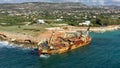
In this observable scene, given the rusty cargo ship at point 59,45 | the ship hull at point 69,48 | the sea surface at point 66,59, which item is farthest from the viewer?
the rusty cargo ship at point 59,45

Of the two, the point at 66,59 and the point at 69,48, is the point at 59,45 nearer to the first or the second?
the point at 69,48

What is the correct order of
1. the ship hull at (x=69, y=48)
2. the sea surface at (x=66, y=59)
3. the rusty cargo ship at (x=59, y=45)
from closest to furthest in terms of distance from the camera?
the sea surface at (x=66, y=59) < the ship hull at (x=69, y=48) < the rusty cargo ship at (x=59, y=45)

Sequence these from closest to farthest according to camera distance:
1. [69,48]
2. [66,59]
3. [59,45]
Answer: [66,59], [59,45], [69,48]

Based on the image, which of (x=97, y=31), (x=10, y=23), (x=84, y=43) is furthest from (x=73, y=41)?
(x=10, y=23)

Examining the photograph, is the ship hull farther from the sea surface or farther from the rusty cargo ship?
the sea surface

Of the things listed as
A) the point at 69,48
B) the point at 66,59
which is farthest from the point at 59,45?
the point at 66,59

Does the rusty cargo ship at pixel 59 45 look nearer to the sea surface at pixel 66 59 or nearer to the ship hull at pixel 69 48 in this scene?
the ship hull at pixel 69 48

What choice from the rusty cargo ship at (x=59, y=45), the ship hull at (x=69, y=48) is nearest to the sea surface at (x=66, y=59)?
the ship hull at (x=69, y=48)

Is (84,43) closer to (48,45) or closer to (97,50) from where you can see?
(97,50)
